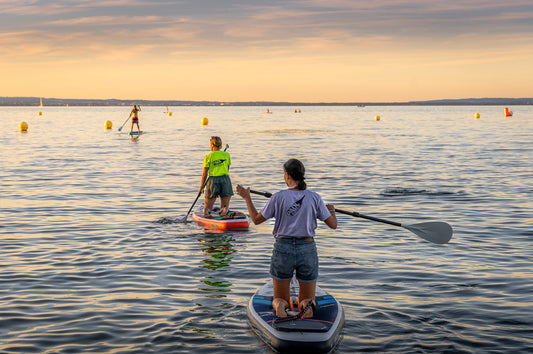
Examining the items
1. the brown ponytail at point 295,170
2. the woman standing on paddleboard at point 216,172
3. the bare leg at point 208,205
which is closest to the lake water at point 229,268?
the bare leg at point 208,205

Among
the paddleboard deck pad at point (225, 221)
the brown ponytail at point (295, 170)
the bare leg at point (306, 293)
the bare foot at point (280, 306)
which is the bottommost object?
the paddleboard deck pad at point (225, 221)

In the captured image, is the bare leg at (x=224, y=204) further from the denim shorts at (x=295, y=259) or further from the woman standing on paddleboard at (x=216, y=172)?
the denim shorts at (x=295, y=259)

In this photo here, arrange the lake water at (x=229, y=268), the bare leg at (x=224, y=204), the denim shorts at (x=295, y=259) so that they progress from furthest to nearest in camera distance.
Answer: the bare leg at (x=224, y=204) < the lake water at (x=229, y=268) < the denim shorts at (x=295, y=259)

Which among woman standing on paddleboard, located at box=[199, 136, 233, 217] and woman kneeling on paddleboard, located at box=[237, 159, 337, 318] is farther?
woman standing on paddleboard, located at box=[199, 136, 233, 217]

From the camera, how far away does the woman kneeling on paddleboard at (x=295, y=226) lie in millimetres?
7105

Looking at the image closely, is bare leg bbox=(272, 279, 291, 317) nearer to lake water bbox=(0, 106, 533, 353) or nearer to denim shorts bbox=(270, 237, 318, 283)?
denim shorts bbox=(270, 237, 318, 283)

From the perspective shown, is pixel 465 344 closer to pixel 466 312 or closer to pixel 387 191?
pixel 466 312

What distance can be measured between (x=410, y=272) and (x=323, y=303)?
3431 millimetres

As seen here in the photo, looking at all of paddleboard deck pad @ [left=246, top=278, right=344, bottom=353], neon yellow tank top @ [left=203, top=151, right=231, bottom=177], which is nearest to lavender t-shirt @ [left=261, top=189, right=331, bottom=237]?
paddleboard deck pad @ [left=246, top=278, right=344, bottom=353]

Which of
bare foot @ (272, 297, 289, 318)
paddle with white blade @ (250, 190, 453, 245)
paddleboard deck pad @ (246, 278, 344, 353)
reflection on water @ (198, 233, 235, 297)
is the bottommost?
reflection on water @ (198, 233, 235, 297)

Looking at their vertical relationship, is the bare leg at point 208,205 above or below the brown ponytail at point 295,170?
below

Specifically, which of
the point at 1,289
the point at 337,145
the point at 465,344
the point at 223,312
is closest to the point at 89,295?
the point at 1,289

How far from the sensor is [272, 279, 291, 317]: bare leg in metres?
7.32

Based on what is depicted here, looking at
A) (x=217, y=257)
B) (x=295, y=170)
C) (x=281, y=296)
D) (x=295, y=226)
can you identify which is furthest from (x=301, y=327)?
(x=217, y=257)
